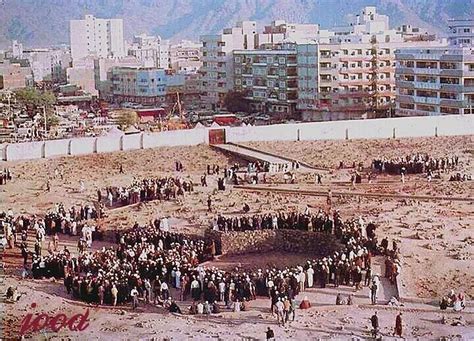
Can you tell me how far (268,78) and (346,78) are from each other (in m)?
8.79

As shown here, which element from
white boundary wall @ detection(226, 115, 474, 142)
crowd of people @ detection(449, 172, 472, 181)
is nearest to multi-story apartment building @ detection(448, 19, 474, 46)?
white boundary wall @ detection(226, 115, 474, 142)

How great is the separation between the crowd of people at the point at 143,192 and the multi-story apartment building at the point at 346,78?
35.5 metres

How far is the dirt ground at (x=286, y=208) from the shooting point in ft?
65.7

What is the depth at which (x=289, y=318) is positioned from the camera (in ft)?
66.8

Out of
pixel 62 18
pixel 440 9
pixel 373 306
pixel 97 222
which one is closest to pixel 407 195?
pixel 97 222

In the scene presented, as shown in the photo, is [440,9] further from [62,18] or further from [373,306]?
[373,306]

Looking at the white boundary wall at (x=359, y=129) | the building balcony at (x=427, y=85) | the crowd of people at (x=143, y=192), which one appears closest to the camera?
the crowd of people at (x=143, y=192)

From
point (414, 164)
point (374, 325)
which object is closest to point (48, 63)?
point (414, 164)

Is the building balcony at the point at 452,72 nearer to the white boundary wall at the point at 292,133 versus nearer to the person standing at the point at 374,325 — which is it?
the white boundary wall at the point at 292,133

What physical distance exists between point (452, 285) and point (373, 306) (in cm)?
280

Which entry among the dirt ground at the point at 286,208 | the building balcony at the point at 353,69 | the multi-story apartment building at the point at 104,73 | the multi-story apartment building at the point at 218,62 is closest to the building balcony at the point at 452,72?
the building balcony at the point at 353,69

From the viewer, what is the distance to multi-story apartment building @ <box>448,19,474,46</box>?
280ft

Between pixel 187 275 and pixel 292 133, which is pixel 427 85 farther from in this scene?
pixel 187 275

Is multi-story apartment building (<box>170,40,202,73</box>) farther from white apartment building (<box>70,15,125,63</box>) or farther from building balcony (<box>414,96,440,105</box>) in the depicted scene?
building balcony (<box>414,96,440,105</box>)
